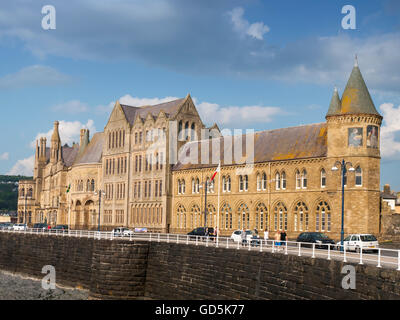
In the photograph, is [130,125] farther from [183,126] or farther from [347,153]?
[347,153]

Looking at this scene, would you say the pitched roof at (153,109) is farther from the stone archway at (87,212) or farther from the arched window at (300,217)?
the arched window at (300,217)

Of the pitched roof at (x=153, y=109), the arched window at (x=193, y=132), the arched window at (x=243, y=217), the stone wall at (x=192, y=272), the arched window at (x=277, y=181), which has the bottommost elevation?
the stone wall at (x=192, y=272)

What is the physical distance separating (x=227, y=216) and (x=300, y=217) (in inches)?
464

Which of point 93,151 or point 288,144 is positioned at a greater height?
point 93,151

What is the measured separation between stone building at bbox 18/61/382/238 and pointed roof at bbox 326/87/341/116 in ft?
0.31

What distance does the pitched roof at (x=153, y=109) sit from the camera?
80.9 metres

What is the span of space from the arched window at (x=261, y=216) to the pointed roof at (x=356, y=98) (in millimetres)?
14368

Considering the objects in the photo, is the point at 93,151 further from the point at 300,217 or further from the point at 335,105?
the point at 335,105

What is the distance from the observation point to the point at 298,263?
1087 inches

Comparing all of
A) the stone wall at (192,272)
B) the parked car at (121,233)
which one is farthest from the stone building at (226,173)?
the stone wall at (192,272)

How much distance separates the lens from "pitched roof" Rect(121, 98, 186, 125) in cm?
8088

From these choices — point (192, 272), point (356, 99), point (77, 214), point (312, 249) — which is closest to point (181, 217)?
point (77, 214)

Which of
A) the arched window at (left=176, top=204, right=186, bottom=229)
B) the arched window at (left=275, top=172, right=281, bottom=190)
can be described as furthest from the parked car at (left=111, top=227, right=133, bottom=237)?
the arched window at (left=275, top=172, right=281, bottom=190)

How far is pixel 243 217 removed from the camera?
2670 inches
